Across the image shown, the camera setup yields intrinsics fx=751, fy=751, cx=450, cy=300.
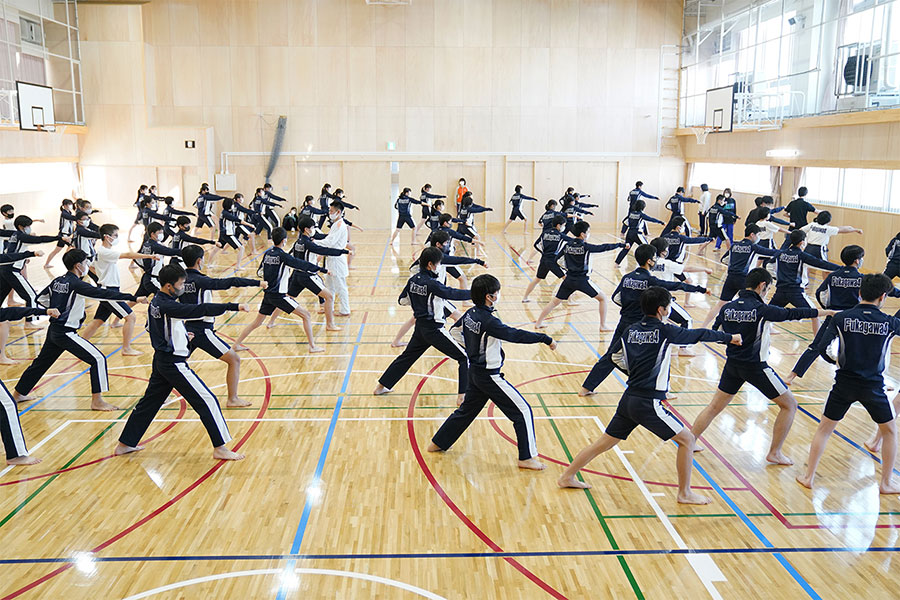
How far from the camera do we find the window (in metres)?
25.9

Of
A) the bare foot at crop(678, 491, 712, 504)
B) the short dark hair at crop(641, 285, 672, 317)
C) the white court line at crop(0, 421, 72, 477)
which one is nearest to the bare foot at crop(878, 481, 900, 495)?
the bare foot at crop(678, 491, 712, 504)

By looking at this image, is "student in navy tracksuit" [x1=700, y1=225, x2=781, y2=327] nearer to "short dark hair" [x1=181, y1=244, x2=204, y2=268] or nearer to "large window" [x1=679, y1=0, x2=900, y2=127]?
"short dark hair" [x1=181, y1=244, x2=204, y2=268]

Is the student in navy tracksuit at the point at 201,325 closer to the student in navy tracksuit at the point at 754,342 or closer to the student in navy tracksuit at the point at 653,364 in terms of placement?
the student in navy tracksuit at the point at 653,364

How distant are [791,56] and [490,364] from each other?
21231 millimetres

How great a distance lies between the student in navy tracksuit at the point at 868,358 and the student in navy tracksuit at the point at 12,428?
826 centimetres

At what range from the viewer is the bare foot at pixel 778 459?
804 centimetres

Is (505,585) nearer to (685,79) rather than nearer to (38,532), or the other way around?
(38,532)

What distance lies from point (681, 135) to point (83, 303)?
86.7 feet

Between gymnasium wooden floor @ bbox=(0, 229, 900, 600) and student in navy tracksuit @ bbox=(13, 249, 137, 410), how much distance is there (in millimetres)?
590

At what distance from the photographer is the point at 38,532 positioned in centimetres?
670

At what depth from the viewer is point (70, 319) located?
9156mm

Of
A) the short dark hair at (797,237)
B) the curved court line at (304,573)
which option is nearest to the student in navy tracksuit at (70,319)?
the curved court line at (304,573)

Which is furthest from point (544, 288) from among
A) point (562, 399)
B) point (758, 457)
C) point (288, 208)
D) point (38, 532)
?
point (288, 208)

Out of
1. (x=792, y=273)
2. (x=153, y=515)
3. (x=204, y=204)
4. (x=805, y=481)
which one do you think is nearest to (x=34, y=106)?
(x=204, y=204)
